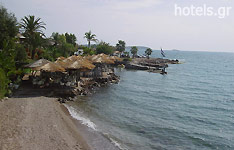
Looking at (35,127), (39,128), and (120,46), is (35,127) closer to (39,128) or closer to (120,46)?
(39,128)

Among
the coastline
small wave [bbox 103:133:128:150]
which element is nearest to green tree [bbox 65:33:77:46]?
the coastline

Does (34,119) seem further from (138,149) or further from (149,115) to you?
(149,115)

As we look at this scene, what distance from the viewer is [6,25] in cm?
2484

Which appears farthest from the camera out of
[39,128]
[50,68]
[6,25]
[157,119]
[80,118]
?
[6,25]

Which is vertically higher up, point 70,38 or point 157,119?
point 70,38

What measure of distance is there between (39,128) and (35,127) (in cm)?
27

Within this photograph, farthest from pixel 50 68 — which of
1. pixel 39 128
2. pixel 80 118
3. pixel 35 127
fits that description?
pixel 39 128

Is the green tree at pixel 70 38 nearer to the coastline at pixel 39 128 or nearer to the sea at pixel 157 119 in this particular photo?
the sea at pixel 157 119

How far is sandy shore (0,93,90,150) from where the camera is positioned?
1080 cm

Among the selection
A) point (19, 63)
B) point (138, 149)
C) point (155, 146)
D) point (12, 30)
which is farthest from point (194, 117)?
point (12, 30)

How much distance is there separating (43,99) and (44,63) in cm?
413

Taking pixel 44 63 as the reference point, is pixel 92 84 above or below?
below

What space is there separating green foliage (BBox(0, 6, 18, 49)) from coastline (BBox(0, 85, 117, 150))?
10.1 metres

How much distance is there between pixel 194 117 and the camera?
19891mm
